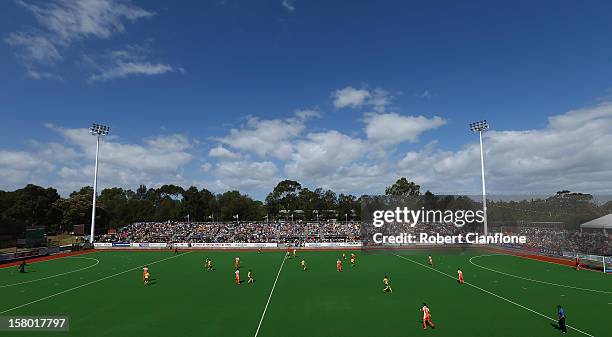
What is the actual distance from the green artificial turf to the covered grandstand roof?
83.0ft

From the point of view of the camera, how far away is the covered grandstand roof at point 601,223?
5594 cm

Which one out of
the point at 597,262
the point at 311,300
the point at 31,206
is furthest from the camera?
the point at 31,206

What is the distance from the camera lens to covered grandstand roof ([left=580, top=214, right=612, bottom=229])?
55.9 meters

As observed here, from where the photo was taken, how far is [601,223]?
189 ft

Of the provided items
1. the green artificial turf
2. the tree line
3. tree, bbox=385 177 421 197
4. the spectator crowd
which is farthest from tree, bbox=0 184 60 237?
tree, bbox=385 177 421 197

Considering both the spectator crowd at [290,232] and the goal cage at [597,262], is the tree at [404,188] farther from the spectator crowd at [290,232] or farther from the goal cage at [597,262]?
the goal cage at [597,262]

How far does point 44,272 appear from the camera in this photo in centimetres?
3706

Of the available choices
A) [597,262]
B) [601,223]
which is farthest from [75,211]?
[601,223]

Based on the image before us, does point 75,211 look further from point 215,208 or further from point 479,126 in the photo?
point 479,126

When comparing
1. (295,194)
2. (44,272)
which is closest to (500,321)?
(44,272)

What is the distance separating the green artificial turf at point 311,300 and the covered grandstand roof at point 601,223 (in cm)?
2530

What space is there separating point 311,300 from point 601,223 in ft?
187

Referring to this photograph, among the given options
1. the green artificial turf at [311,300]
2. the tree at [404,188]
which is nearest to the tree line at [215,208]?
the tree at [404,188]

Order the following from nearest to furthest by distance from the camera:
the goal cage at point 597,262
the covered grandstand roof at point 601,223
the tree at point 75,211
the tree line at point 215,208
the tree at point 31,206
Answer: the goal cage at point 597,262 < the covered grandstand roof at point 601,223 < the tree line at point 215,208 < the tree at point 75,211 < the tree at point 31,206
